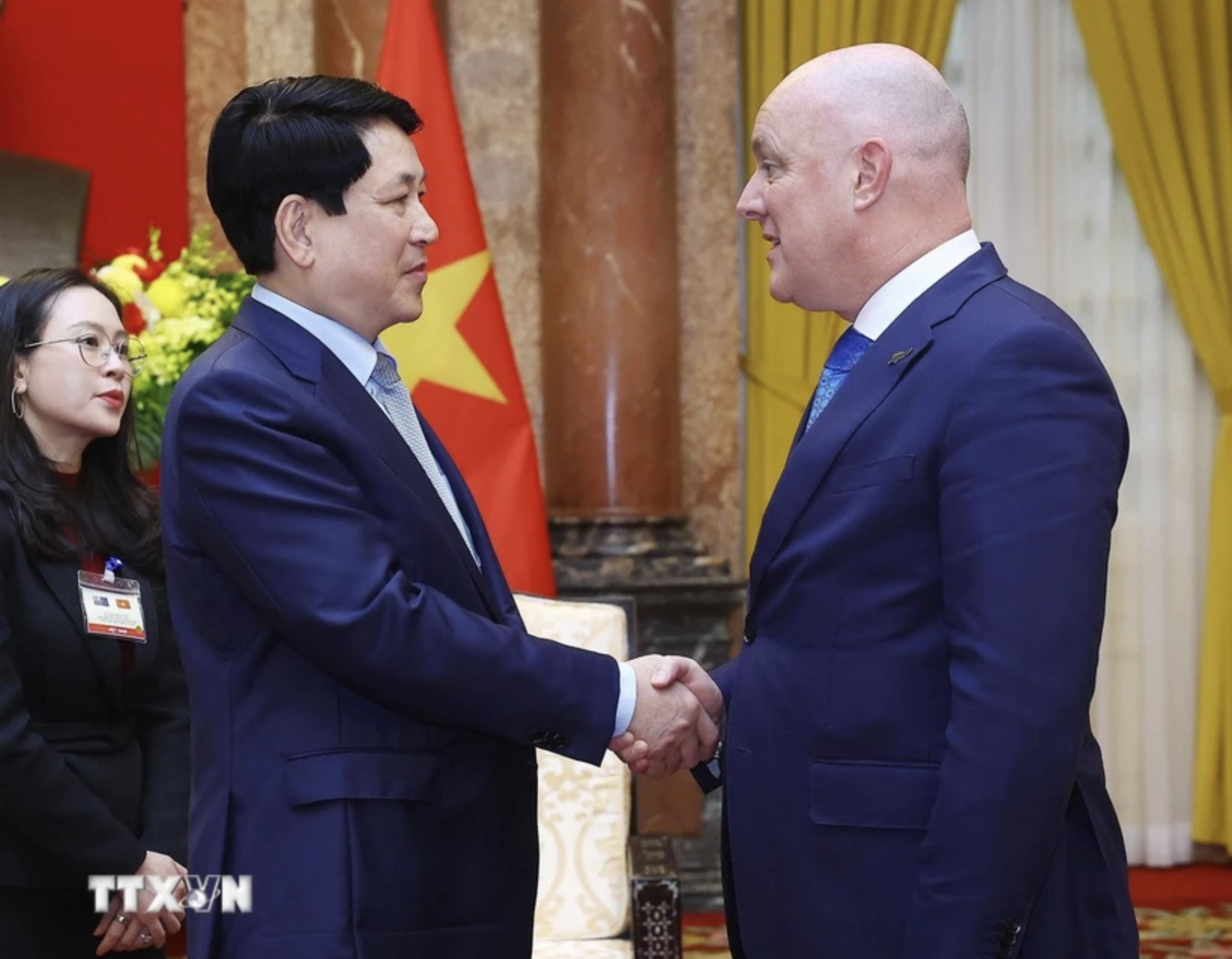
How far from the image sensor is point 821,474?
1.91 meters

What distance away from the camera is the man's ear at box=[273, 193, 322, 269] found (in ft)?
6.98

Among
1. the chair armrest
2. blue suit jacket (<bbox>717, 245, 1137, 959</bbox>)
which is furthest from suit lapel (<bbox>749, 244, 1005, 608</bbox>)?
the chair armrest

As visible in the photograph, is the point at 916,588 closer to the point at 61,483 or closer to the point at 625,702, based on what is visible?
the point at 625,702

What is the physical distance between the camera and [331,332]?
2145mm

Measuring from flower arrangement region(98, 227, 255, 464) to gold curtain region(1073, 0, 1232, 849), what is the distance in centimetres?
353

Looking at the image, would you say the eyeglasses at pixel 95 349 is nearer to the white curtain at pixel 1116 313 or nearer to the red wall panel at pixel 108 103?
the red wall panel at pixel 108 103

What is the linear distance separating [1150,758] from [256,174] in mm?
4860

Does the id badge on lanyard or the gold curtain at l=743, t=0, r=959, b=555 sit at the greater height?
the gold curtain at l=743, t=0, r=959, b=555

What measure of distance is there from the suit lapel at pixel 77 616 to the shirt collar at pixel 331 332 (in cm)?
74

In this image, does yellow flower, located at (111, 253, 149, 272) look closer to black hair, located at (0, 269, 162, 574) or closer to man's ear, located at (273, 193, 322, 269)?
black hair, located at (0, 269, 162, 574)

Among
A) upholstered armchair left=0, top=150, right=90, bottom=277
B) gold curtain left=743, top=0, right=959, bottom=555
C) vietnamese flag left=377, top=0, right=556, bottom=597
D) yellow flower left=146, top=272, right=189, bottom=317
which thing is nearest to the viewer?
yellow flower left=146, top=272, right=189, bottom=317

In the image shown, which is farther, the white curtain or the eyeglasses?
the white curtain

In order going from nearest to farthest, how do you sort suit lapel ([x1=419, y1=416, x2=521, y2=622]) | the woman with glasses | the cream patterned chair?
suit lapel ([x1=419, y1=416, x2=521, y2=622]) → the woman with glasses → the cream patterned chair

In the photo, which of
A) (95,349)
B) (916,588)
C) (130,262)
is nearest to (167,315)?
(130,262)
